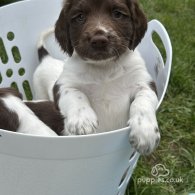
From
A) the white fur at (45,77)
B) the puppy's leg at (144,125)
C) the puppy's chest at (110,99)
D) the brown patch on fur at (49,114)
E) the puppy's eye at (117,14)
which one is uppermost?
the puppy's eye at (117,14)

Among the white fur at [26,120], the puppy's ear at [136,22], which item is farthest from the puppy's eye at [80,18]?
the white fur at [26,120]

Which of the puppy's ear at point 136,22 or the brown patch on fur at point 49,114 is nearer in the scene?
the puppy's ear at point 136,22

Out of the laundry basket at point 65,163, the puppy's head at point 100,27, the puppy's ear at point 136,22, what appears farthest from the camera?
the puppy's ear at point 136,22

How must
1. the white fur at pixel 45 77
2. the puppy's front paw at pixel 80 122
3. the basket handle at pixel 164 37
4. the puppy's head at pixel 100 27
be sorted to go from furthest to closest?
the white fur at pixel 45 77
the basket handle at pixel 164 37
the puppy's head at pixel 100 27
the puppy's front paw at pixel 80 122

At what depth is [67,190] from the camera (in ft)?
7.89

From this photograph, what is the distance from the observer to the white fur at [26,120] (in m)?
2.90

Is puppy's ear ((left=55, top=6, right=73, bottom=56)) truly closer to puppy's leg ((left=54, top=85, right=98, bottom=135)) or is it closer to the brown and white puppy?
puppy's leg ((left=54, top=85, right=98, bottom=135))

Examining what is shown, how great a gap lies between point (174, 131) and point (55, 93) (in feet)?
4.40

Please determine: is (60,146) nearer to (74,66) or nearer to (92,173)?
(92,173)

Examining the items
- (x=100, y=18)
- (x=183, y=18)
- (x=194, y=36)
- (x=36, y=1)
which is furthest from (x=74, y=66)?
(x=183, y=18)

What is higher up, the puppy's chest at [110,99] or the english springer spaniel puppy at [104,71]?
the english springer spaniel puppy at [104,71]

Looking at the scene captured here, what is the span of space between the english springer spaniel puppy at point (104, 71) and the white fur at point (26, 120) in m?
0.14

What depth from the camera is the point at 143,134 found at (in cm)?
245

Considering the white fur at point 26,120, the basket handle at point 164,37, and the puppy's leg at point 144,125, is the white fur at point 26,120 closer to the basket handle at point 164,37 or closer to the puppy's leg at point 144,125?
the puppy's leg at point 144,125
